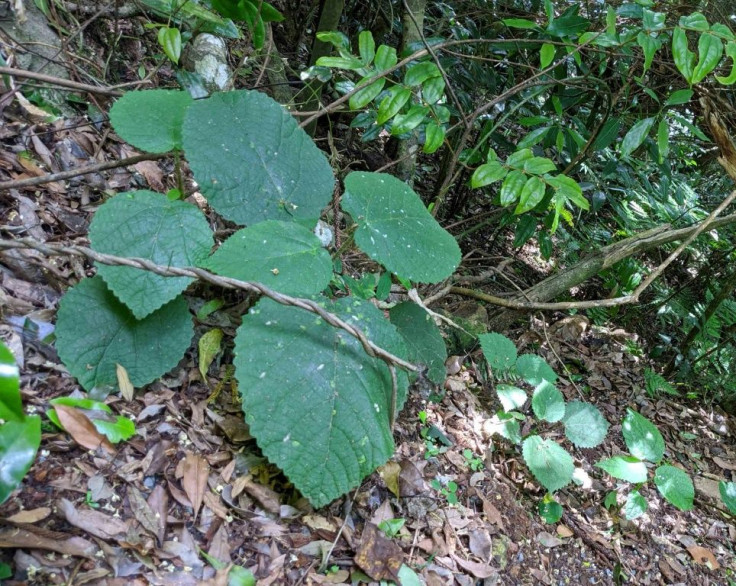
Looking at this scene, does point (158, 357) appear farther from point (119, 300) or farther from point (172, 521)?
point (172, 521)

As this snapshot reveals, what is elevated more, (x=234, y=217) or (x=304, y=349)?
(x=234, y=217)

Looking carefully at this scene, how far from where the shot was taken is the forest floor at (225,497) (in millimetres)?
1030

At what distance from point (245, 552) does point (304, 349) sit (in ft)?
1.61

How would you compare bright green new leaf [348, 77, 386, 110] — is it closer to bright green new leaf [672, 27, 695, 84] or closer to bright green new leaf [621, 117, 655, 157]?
bright green new leaf [672, 27, 695, 84]

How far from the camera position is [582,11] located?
3027mm

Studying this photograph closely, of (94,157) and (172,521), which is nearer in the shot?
(172,521)

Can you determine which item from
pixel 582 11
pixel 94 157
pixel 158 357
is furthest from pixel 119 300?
pixel 582 11

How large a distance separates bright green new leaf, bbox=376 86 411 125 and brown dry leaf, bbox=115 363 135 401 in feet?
4.03

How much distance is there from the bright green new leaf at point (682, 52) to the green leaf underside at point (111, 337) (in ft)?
5.83

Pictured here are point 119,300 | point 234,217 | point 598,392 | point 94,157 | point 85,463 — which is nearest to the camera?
point 85,463

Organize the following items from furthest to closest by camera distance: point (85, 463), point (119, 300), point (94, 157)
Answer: point (94, 157) → point (119, 300) → point (85, 463)

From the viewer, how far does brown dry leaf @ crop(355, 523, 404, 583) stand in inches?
50.2

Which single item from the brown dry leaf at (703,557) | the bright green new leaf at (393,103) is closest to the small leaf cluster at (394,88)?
the bright green new leaf at (393,103)

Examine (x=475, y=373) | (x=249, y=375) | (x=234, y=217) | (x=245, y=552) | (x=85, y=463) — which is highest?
(x=234, y=217)
